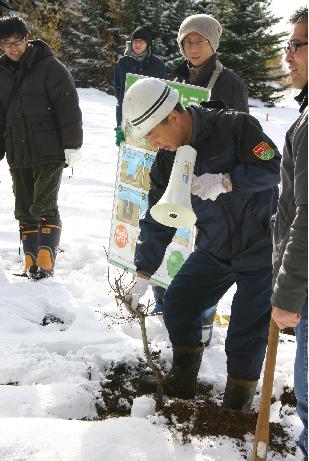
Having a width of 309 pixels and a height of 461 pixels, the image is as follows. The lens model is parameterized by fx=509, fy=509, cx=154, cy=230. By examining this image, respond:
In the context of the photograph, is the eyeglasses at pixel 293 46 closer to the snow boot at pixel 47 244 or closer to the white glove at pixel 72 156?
the white glove at pixel 72 156

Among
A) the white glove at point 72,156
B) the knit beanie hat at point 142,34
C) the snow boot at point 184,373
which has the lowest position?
the snow boot at point 184,373

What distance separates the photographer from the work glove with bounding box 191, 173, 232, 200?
2.29m

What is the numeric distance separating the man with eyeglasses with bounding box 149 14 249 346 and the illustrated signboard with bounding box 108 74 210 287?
304 millimetres

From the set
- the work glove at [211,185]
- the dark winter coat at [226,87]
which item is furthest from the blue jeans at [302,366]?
the dark winter coat at [226,87]

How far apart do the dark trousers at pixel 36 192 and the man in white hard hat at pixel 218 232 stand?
1.76m

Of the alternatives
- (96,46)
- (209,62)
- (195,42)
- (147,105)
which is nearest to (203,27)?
→ (195,42)

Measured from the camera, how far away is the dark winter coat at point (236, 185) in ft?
7.51

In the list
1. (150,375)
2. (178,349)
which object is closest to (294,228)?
(178,349)

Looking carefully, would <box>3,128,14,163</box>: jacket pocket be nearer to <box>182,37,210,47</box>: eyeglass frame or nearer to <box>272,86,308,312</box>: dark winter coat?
<box>182,37,210,47</box>: eyeglass frame

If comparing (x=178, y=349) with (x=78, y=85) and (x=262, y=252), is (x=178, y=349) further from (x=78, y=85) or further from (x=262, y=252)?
(x=78, y=85)

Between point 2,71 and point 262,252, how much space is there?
9.50ft

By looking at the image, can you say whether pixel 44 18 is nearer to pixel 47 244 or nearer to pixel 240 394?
pixel 47 244

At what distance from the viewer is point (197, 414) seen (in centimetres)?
254

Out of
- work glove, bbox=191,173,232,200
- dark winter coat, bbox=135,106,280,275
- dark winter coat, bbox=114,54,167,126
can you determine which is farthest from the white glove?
dark winter coat, bbox=114,54,167,126
